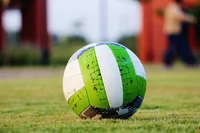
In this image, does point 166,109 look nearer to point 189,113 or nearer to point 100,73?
point 189,113

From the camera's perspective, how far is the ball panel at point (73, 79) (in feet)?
15.2

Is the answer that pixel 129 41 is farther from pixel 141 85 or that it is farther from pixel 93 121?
pixel 93 121

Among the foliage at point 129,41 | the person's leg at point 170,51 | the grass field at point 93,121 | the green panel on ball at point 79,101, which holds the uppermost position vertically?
the green panel on ball at point 79,101

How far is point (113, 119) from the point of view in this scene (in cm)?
462

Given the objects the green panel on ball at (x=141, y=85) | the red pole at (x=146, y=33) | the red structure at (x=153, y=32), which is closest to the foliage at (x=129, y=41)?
the red pole at (x=146, y=33)

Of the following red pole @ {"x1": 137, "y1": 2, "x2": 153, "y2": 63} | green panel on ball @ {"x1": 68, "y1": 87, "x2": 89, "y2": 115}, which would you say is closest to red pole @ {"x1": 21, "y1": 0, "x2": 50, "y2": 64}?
red pole @ {"x1": 137, "y1": 2, "x2": 153, "y2": 63}

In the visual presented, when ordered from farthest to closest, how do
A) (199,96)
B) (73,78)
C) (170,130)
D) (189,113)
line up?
1. (199,96)
2. (189,113)
3. (73,78)
4. (170,130)

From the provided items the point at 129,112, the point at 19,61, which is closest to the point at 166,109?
the point at 129,112

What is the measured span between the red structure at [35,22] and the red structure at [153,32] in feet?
21.1

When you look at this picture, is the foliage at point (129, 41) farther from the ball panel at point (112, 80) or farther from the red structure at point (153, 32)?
the ball panel at point (112, 80)

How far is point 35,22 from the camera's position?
2905 centimetres

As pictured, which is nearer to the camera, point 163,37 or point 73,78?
point 73,78

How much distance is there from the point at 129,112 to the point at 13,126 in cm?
103

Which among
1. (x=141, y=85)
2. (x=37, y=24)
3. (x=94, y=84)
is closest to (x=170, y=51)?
(x=141, y=85)
